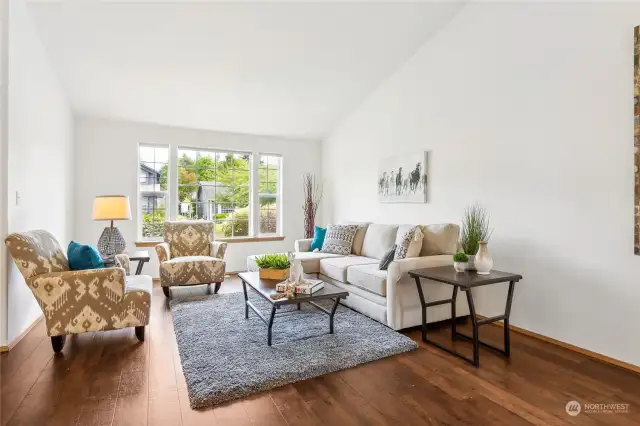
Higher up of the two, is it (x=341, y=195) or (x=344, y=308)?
(x=341, y=195)

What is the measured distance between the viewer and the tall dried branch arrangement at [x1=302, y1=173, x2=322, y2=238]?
6312mm

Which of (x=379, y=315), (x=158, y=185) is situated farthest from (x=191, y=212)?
(x=379, y=315)

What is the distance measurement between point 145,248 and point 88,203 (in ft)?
3.17

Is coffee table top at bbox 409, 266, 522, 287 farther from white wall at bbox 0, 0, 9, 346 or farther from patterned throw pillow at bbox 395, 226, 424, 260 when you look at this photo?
white wall at bbox 0, 0, 9, 346

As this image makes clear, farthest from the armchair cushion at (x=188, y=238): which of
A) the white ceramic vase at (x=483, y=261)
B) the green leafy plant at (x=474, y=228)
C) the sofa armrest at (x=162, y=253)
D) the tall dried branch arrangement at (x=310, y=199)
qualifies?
the white ceramic vase at (x=483, y=261)

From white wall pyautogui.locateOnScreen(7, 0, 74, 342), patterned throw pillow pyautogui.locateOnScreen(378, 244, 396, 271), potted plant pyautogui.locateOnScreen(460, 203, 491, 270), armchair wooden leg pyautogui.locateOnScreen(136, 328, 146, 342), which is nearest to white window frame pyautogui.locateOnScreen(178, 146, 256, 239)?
white wall pyautogui.locateOnScreen(7, 0, 74, 342)

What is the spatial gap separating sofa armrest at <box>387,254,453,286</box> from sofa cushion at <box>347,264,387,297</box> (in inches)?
5.1

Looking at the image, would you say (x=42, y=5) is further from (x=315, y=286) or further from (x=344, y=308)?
(x=344, y=308)

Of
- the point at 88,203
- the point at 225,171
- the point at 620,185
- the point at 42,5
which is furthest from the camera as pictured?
the point at 225,171

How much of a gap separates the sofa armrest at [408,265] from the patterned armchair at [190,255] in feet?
7.41

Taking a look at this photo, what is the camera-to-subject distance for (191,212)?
5613 millimetres

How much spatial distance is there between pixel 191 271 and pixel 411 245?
8.45 ft

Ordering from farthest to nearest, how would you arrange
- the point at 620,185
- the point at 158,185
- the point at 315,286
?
1. the point at 158,185
2. the point at 315,286
3. the point at 620,185

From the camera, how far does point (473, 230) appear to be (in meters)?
3.18
